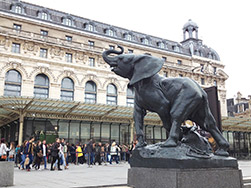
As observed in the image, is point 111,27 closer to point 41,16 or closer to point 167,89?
point 41,16

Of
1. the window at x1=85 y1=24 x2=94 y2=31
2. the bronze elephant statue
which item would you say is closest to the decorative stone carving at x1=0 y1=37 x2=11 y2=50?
the window at x1=85 y1=24 x2=94 y2=31

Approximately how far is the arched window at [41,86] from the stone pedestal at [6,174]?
70.7 ft

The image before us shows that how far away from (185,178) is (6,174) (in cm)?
634

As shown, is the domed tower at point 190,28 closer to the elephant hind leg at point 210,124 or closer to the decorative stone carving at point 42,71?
the decorative stone carving at point 42,71

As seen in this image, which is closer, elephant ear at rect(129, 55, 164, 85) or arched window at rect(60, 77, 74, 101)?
elephant ear at rect(129, 55, 164, 85)

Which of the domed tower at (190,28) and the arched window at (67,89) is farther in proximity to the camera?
the domed tower at (190,28)

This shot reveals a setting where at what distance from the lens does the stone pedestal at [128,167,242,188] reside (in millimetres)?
2953

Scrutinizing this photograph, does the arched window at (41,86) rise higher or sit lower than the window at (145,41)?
lower

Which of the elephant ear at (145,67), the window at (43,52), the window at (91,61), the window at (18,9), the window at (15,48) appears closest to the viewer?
the elephant ear at (145,67)

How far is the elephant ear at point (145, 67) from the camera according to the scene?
140 inches

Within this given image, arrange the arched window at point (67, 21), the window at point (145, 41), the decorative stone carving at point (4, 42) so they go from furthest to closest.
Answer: the window at point (145, 41), the arched window at point (67, 21), the decorative stone carving at point (4, 42)

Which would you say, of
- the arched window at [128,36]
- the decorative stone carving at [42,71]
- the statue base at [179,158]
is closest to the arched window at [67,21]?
the decorative stone carving at [42,71]

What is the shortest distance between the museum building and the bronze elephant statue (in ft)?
55.9

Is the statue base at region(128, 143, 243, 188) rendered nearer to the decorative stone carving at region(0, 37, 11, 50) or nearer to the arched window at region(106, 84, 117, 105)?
the decorative stone carving at region(0, 37, 11, 50)
